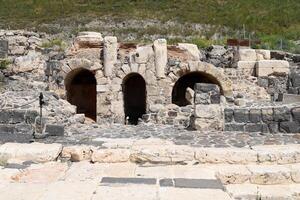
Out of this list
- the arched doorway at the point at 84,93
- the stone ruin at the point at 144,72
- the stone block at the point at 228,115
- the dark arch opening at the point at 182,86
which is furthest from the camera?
the arched doorway at the point at 84,93

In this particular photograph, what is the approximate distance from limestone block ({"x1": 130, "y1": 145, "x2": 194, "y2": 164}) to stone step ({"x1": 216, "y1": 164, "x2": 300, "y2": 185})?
623 mm

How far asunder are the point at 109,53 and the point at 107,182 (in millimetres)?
8527

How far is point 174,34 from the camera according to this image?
82.6 ft

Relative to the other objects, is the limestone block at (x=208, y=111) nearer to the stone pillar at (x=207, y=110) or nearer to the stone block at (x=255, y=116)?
the stone pillar at (x=207, y=110)

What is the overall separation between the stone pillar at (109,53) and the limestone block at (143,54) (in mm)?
692

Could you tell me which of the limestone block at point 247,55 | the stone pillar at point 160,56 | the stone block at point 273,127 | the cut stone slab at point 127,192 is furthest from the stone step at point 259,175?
the limestone block at point 247,55

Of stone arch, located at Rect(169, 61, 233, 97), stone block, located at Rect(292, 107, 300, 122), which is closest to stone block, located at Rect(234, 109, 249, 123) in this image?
stone block, located at Rect(292, 107, 300, 122)

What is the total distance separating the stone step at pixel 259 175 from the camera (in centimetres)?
625

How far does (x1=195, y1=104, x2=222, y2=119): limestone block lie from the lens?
9414 mm

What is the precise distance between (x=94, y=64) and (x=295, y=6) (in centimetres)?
2206

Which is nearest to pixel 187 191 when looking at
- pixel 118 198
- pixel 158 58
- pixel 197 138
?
pixel 118 198

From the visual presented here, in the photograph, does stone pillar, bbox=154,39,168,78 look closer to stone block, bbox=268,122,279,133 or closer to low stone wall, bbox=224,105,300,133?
low stone wall, bbox=224,105,300,133

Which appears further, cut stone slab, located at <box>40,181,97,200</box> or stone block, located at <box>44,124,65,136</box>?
stone block, located at <box>44,124,65,136</box>

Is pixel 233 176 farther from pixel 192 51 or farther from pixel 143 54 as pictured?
pixel 192 51
